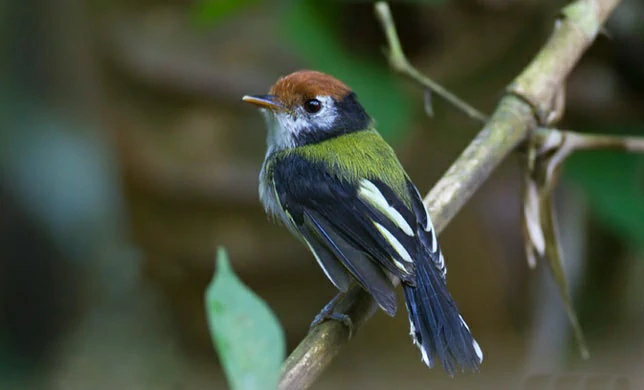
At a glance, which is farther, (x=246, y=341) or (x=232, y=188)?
(x=232, y=188)

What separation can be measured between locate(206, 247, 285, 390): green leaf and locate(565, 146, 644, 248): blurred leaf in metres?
2.57

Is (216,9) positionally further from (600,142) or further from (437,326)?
(437,326)

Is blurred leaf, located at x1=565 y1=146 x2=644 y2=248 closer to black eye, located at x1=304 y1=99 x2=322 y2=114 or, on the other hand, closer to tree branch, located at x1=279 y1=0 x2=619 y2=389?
tree branch, located at x1=279 y1=0 x2=619 y2=389

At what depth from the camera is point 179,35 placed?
3.95 m

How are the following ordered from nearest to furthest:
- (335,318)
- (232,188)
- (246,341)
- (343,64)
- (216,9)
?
(246,341) → (335,318) → (216,9) → (343,64) → (232,188)

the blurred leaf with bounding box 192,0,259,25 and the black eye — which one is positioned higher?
the blurred leaf with bounding box 192,0,259,25

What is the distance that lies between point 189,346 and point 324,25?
2.09 m

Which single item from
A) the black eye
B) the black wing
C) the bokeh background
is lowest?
the bokeh background

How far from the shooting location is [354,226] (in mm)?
2264

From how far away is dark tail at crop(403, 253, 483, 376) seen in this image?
6.48 feet

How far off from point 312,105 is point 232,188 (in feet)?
4.32

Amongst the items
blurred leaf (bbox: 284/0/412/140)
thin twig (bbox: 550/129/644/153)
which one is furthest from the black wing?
blurred leaf (bbox: 284/0/412/140)

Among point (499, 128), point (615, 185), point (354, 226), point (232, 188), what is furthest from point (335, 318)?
point (232, 188)

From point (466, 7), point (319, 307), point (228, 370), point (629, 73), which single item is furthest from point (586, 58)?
point (228, 370)
